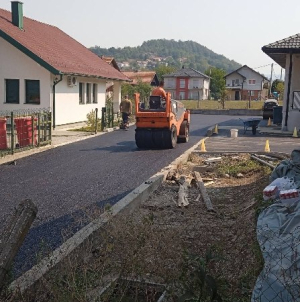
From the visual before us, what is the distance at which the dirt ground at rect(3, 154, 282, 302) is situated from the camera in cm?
459

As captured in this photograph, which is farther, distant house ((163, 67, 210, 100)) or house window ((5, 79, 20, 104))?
distant house ((163, 67, 210, 100))

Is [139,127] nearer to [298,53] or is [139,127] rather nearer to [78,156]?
[78,156]

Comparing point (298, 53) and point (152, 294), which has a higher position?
point (298, 53)

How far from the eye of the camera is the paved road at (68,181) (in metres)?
7.32

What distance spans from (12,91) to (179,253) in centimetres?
1865

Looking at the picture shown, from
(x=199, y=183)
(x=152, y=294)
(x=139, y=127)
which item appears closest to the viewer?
(x=152, y=294)

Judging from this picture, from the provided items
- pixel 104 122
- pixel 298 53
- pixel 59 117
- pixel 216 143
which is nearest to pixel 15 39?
pixel 59 117

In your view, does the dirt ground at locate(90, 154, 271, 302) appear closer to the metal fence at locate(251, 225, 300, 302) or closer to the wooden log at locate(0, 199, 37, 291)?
the metal fence at locate(251, 225, 300, 302)

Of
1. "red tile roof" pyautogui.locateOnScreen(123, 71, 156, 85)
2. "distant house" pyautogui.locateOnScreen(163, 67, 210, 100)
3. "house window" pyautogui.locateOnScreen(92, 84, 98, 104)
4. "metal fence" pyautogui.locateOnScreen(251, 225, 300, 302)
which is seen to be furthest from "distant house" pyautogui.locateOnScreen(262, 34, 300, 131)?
"distant house" pyautogui.locateOnScreen(163, 67, 210, 100)

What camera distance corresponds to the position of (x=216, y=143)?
62.5ft

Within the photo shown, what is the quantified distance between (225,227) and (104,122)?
16512mm

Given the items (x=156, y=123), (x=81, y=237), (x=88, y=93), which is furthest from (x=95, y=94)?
(x=81, y=237)

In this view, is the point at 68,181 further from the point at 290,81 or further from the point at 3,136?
the point at 290,81

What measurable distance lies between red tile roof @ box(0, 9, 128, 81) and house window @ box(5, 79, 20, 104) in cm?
187
